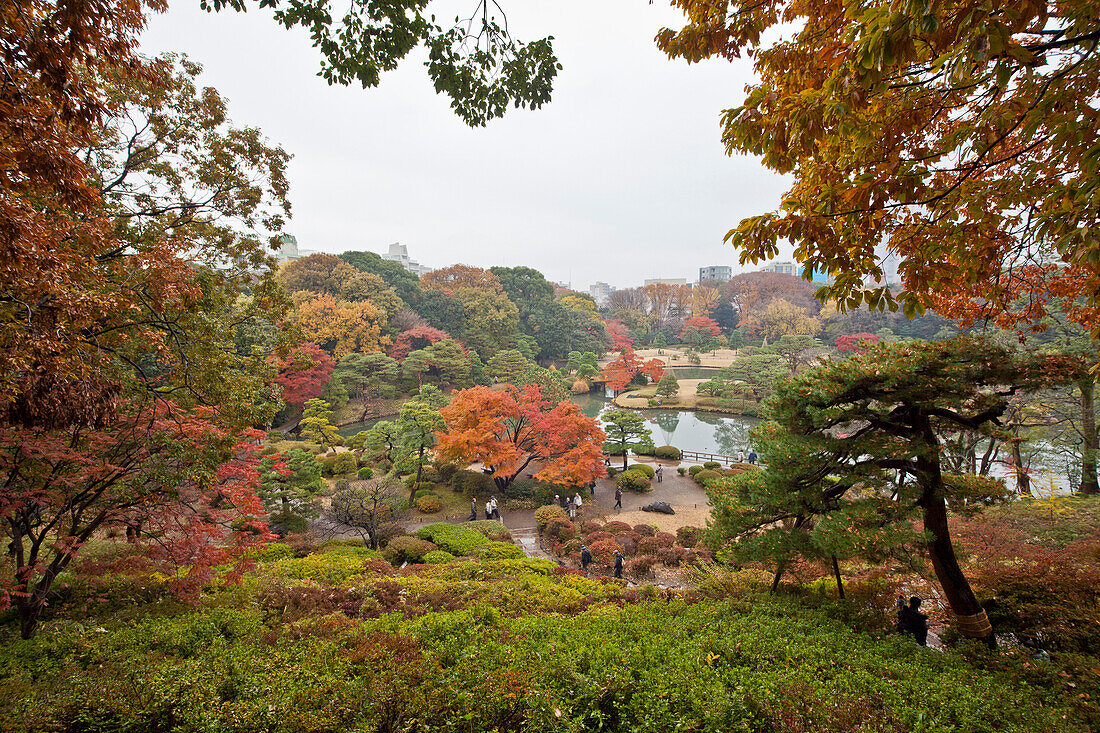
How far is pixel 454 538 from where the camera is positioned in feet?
27.5

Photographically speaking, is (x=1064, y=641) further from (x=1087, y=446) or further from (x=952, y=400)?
(x=1087, y=446)

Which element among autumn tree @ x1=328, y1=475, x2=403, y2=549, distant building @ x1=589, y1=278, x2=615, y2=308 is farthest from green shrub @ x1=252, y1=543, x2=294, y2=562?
distant building @ x1=589, y1=278, x2=615, y2=308

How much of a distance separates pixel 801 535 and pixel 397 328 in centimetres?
2487

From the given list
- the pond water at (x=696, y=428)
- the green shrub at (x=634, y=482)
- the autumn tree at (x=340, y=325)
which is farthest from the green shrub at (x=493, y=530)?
the autumn tree at (x=340, y=325)

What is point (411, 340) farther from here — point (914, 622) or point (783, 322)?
point (783, 322)

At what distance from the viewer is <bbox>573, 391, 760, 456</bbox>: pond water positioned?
59.1 feet

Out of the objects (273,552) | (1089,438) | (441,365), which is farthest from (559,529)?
(441,365)

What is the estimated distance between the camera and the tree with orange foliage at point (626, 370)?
91.7 ft

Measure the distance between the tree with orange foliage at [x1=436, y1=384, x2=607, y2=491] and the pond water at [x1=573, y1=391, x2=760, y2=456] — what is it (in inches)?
147

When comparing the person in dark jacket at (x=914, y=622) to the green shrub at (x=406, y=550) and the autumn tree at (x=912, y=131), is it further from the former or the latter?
the green shrub at (x=406, y=550)

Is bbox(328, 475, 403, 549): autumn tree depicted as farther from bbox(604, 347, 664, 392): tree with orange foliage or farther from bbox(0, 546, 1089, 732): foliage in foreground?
bbox(604, 347, 664, 392): tree with orange foliage

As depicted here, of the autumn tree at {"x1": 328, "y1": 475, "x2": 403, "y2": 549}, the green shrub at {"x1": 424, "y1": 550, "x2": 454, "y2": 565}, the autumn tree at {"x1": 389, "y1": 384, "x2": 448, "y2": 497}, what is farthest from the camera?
the autumn tree at {"x1": 389, "y1": 384, "x2": 448, "y2": 497}

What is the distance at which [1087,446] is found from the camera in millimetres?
8430

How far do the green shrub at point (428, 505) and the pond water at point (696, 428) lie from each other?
21.4 feet
